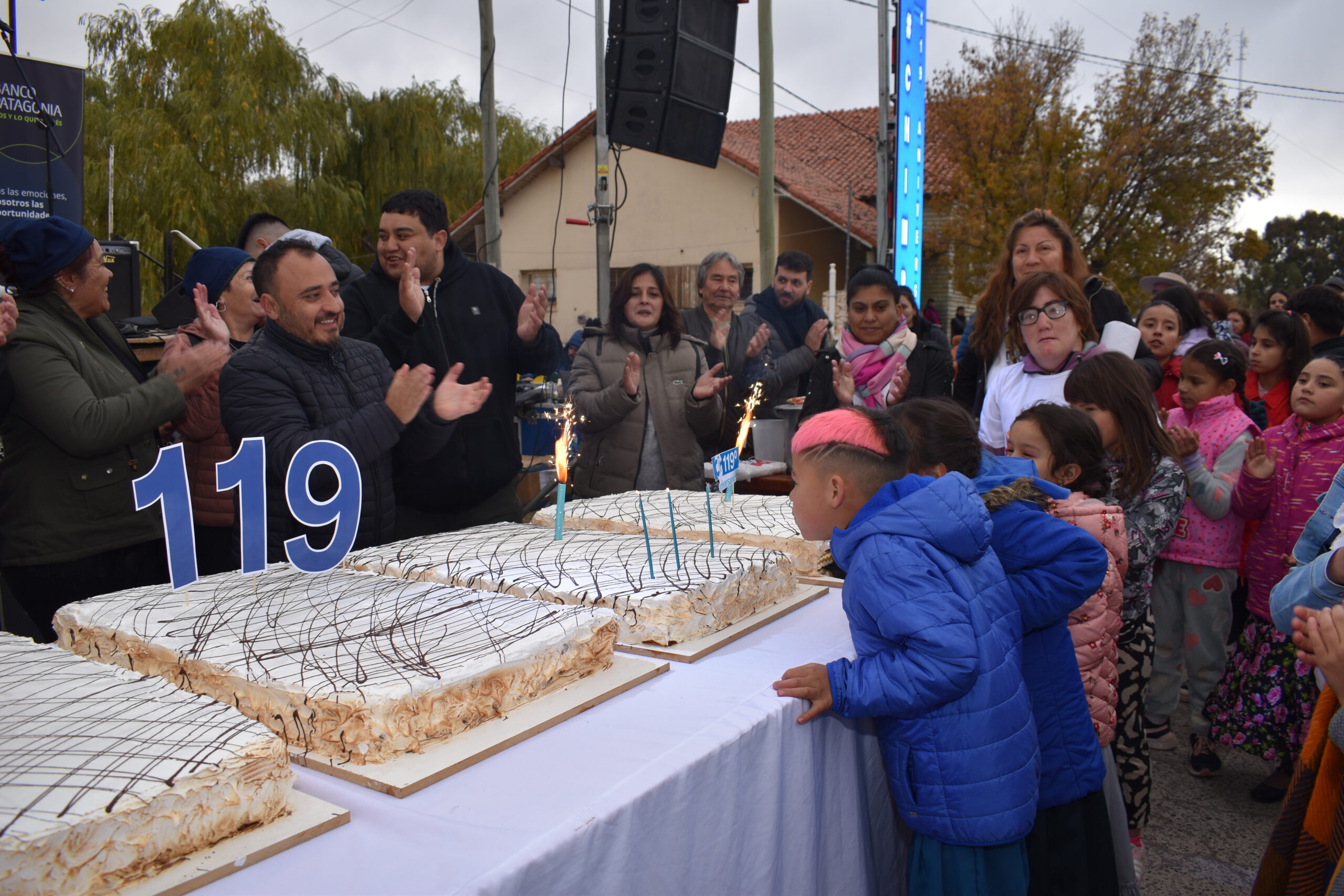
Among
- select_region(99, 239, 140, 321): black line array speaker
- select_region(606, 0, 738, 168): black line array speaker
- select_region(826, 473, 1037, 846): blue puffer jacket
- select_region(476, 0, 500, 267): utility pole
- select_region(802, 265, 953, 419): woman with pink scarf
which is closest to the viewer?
select_region(826, 473, 1037, 846): blue puffer jacket

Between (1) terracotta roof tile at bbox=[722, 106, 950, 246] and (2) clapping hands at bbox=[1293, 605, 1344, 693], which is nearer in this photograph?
(2) clapping hands at bbox=[1293, 605, 1344, 693]

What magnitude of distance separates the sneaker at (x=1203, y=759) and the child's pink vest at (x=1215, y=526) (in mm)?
763

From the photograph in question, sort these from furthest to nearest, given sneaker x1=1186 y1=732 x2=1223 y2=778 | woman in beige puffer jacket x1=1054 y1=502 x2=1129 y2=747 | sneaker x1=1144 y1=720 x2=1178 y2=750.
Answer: sneaker x1=1144 y1=720 x2=1178 y2=750
sneaker x1=1186 y1=732 x2=1223 y2=778
woman in beige puffer jacket x1=1054 y1=502 x2=1129 y2=747

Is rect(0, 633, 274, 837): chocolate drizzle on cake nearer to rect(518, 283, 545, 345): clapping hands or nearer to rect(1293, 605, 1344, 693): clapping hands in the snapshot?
rect(1293, 605, 1344, 693): clapping hands

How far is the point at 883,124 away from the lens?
11.0m

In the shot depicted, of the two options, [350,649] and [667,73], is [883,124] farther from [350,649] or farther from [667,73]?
[350,649]

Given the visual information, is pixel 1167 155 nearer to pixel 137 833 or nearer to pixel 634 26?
pixel 634 26

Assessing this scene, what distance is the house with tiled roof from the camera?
838 inches

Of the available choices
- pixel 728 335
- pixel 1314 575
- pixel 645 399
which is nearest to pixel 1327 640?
pixel 1314 575

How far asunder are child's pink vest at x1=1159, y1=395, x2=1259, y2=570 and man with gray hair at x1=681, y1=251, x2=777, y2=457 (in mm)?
1992

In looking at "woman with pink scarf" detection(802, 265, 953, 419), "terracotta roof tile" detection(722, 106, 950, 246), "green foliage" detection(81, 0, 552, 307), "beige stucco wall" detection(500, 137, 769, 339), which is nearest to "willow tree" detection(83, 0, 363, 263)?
"green foliage" detection(81, 0, 552, 307)

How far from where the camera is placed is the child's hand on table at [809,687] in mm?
1654

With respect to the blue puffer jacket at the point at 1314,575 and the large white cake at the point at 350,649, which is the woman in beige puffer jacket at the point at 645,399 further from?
the blue puffer jacket at the point at 1314,575

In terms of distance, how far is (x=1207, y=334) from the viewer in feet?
17.1
